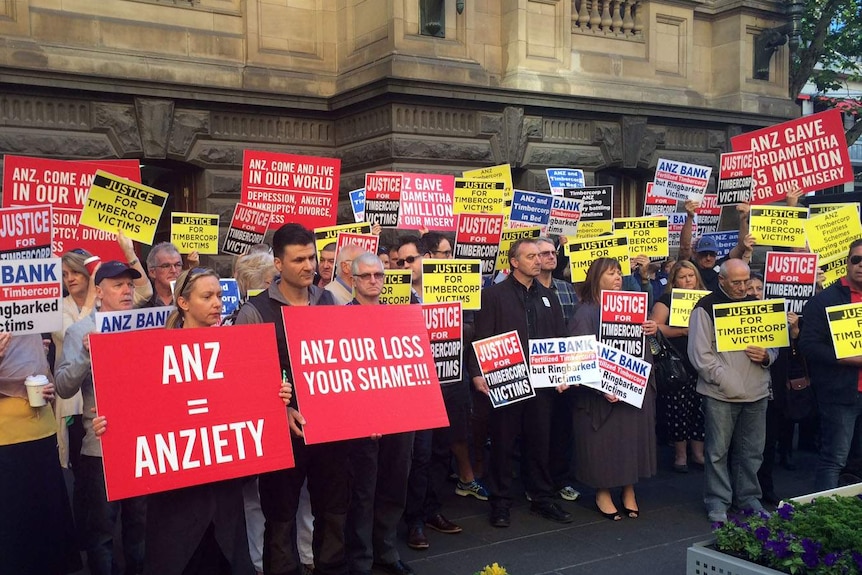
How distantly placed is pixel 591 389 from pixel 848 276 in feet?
7.28

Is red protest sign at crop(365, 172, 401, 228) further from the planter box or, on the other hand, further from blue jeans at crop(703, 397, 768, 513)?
the planter box

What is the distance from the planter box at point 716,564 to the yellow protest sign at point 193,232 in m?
5.48

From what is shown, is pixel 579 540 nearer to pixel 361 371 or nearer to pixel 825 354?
pixel 825 354

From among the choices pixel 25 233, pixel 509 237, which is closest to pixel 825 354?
pixel 509 237

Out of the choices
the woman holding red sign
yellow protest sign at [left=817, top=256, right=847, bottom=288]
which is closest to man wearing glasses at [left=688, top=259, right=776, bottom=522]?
yellow protest sign at [left=817, top=256, right=847, bottom=288]

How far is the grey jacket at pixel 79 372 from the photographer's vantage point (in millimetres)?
4719

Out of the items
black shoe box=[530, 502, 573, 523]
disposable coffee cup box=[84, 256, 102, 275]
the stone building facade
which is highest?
the stone building facade

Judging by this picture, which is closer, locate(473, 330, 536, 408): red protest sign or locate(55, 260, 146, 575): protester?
locate(55, 260, 146, 575): protester

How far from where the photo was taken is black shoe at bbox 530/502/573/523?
22.7ft

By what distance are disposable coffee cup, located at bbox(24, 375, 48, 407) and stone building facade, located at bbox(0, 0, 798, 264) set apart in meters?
6.26

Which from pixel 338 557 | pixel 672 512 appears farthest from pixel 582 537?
pixel 338 557

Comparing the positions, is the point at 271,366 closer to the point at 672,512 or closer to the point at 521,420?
the point at 521,420

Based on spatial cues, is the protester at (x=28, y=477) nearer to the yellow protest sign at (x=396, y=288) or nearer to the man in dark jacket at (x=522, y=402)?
the yellow protest sign at (x=396, y=288)

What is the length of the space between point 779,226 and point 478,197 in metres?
2.97
